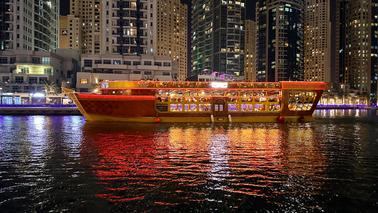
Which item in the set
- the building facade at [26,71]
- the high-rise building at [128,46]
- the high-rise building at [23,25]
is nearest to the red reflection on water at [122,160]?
the building facade at [26,71]

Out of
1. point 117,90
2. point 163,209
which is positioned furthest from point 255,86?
point 163,209

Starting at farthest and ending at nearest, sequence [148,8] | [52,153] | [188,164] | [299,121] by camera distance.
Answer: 1. [148,8]
2. [299,121]
3. [52,153]
4. [188,164]

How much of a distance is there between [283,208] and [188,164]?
38.3ft

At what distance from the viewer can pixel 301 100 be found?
7688cm

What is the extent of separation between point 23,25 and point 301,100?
119 metres

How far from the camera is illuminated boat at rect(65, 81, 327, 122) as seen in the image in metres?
69.9

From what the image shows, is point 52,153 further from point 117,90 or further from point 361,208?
point 117,90

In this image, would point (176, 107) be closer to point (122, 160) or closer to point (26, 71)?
point (122, 160)

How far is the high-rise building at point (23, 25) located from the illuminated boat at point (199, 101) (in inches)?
3647

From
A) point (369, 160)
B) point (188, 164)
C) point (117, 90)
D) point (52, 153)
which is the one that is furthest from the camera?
point (117, 90)

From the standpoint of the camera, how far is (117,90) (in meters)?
70.6

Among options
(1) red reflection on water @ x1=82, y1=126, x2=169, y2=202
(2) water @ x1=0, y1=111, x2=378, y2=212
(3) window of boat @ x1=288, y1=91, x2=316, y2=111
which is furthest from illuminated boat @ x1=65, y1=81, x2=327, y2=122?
(2) water @ x1=0, y1=111, x2=378, y2=212

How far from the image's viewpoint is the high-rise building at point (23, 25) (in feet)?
491

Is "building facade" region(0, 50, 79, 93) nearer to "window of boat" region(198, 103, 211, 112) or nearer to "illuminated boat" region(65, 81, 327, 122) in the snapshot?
"illuminated boat" region(65, 81, 327, 122)
